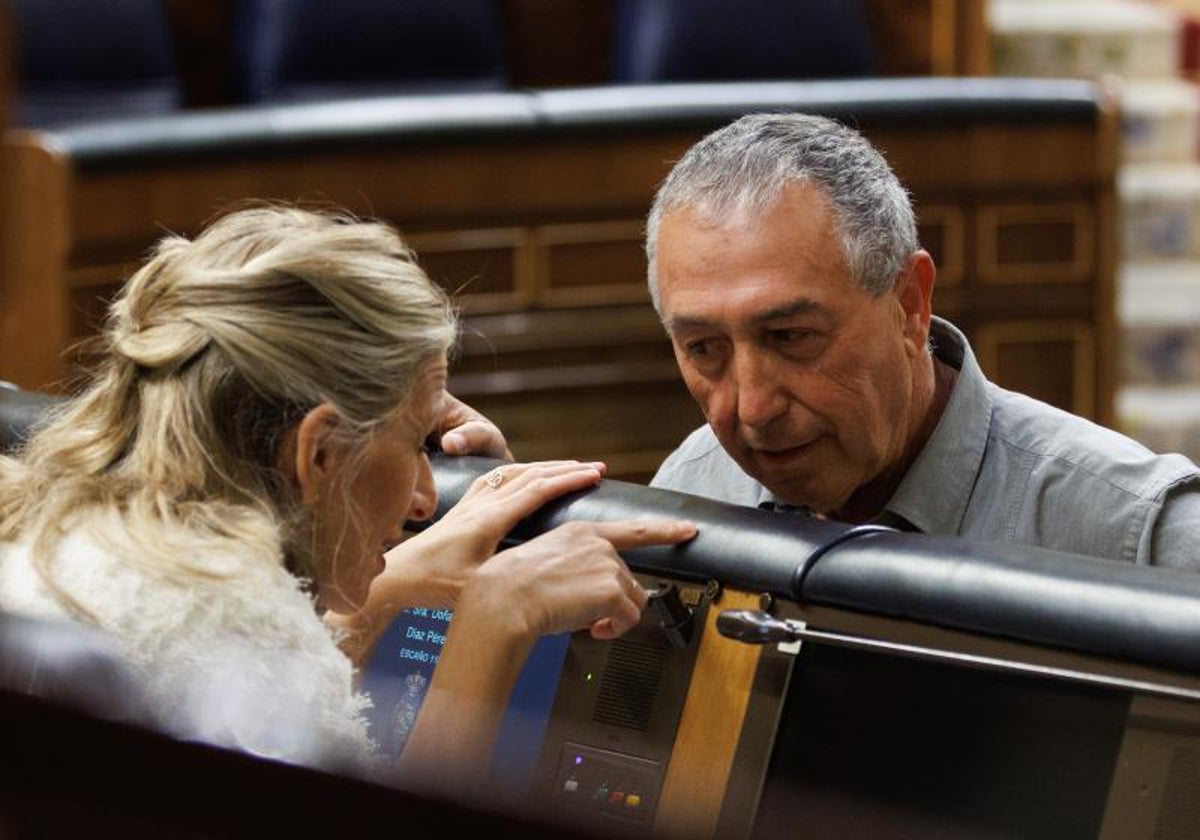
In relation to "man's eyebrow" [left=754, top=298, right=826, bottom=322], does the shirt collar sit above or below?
below

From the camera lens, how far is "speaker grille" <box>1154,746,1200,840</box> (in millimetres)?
815

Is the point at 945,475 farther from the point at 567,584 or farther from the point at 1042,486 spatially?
the point at 567,584

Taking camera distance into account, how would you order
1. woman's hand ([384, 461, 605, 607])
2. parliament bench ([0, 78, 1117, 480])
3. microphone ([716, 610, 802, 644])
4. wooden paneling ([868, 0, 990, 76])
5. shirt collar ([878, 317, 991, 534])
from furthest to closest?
wooden paneling ([868, 0, 990, 76]) < parliament bench ([0, 78, 1117, 480]) < shirt collar ([878, 317, 991, 534]) < woman's hand ([384, 461, 605, 607]) < microphone ([716, 610, 802, 644])

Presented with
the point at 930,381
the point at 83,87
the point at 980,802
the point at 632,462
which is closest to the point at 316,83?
the point at 83,87

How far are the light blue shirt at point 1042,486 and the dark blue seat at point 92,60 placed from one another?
2168mm

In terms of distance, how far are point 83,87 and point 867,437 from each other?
2274 millimetres

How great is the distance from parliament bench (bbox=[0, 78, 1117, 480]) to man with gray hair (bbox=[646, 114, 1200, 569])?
1507 mm

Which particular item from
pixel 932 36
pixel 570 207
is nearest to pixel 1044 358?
pixel 932 36

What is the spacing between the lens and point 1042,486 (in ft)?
3.94

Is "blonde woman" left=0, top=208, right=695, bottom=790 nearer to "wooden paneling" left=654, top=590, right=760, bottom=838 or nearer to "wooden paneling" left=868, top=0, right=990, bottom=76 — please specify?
"wooden paneling" left=654, top=590, right=760, bottom=838

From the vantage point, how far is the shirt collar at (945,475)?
4.01 feet

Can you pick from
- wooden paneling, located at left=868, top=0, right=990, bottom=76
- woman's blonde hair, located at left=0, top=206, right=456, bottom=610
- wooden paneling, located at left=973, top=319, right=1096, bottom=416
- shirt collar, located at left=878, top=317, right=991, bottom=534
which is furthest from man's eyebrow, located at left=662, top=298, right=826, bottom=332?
wooden paneling, located at left=868, top=0, right=990, bottom=76

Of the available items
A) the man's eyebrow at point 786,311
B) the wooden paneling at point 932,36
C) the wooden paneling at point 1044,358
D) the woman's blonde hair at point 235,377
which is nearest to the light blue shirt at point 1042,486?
the man's eyebrow at point 786,311

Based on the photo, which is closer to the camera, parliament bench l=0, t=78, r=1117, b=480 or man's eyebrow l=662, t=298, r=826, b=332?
man's eyebrow l=662, t=298, r=826, b=332
